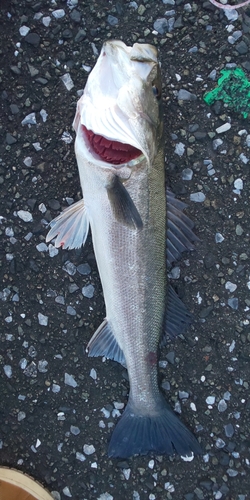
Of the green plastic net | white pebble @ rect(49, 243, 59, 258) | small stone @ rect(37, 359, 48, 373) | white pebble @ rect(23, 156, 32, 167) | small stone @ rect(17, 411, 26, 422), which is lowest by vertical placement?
small stone @ rect(17, 411, 26, 422)

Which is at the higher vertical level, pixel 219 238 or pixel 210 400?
pixel 219 238

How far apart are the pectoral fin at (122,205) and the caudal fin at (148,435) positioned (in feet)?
2.99

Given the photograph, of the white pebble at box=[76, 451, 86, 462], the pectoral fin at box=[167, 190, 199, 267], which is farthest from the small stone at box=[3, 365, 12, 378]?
the pectoral fin at box=[167, 190, 199, 267]

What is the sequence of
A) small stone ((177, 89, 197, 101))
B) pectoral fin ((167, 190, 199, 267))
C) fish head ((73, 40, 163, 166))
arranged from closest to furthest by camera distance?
fish head ((73, 40, 163, 166)) < pectoral fin ((167, 190, 199, 267)) < small stone ((177, 89, 197, 101))

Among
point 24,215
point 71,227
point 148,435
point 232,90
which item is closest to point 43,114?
point 24,215

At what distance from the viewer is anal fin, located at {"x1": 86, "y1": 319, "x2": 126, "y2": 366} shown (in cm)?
214

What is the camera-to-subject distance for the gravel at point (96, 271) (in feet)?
7.43

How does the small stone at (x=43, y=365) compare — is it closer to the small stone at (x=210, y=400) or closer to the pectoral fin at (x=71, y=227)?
the pectoral fin at (x=71, y=227)

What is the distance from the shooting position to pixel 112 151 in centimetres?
184

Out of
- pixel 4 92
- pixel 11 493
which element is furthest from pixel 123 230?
pixel 11 493

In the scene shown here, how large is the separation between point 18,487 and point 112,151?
5.56 feet

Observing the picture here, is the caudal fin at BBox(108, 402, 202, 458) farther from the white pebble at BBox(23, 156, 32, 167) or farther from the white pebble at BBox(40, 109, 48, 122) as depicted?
the white pebble at BBox(40, 109, 48, 122)

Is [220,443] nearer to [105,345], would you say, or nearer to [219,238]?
[105,345]

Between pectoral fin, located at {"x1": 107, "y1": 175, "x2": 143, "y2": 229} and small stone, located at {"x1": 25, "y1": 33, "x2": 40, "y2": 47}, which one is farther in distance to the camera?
small stone, located at {"x1": 25, "y1": 33, "x2": 40, "y2": 47}
